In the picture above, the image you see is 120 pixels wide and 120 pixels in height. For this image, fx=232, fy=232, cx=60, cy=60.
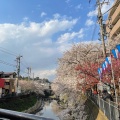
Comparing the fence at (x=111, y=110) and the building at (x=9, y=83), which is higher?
the building at (x=9, y=83)

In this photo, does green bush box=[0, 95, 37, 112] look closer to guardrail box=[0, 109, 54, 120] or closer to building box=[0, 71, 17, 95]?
building box=[0, 71, 17, 95]

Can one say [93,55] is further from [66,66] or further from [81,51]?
[66,66]

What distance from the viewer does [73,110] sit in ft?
104

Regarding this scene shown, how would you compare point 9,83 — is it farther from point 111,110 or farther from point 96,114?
point 111,110

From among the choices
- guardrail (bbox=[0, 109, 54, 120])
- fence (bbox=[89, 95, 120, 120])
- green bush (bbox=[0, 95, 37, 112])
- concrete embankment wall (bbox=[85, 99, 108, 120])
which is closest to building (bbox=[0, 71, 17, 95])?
green bush (bbox=[0, 95, 37, 112])

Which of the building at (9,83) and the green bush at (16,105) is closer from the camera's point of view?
the green bush at (16,105)

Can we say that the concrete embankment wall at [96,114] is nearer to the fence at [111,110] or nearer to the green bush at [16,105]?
the fence at [111,110]

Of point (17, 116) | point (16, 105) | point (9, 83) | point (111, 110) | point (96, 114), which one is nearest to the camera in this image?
point (17, 116)

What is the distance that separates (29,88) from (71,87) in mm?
57278

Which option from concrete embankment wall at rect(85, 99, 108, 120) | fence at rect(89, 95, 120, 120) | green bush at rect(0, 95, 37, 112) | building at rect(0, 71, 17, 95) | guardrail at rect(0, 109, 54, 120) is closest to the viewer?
guardrail at rect(0, 109, 54, 120)

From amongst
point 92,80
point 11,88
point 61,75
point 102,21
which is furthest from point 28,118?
point 11,88

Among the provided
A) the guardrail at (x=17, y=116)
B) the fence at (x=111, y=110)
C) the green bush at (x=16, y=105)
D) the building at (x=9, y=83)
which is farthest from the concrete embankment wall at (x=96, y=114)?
the building at (x=9, y=83)

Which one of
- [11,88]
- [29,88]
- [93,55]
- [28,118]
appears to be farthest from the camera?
[29,88]

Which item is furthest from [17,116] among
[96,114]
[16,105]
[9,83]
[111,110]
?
[9,83]
